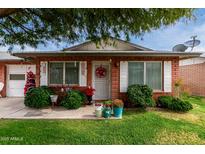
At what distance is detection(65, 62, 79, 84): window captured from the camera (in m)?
11.1

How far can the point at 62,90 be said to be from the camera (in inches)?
424

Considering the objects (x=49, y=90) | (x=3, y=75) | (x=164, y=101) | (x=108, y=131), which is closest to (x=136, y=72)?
(x=164, y=101)

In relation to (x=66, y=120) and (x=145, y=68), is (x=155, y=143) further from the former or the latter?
(x=145, y=68)

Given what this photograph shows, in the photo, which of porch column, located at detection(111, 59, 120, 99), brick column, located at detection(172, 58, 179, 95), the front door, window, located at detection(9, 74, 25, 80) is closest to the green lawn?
porch column, located at detection(111, 59, 120, 99)

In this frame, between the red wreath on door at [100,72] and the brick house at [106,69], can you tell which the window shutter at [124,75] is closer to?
the brick house at [106,69]

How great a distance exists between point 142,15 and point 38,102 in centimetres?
542

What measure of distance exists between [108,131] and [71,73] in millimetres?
4762

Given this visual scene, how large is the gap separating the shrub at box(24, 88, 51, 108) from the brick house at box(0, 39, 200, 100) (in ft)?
4.39

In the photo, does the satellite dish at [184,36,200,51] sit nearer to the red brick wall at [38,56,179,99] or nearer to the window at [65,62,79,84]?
the red brick wall at [38,56,179,99]

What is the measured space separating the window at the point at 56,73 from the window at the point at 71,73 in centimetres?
27

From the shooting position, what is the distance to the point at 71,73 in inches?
438

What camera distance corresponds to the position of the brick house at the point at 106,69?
1040cm

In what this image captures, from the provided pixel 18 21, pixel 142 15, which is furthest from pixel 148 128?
pixel 18 21

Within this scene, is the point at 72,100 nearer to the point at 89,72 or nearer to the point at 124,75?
the point at 89,72
